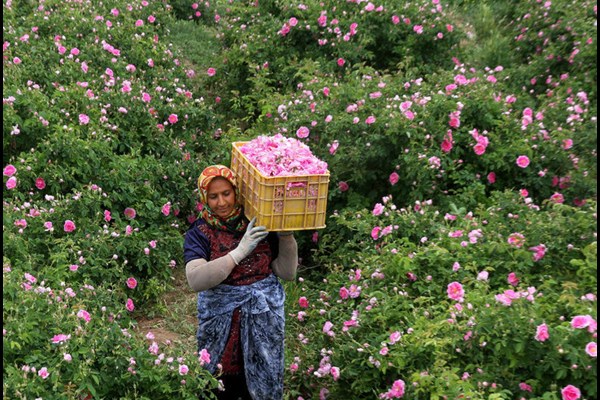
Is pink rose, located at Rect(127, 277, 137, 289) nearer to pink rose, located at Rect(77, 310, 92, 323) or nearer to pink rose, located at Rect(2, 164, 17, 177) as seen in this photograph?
pink rose, located at Rect(2, 164, 17, 177)

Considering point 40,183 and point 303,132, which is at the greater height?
point 303,132

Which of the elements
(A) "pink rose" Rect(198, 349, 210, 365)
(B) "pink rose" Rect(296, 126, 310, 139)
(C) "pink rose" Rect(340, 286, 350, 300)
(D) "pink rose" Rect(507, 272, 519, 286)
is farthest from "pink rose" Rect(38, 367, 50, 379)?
(B) "pink rose" Rect(296, 126, 310, 139)

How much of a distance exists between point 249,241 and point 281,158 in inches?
15.5

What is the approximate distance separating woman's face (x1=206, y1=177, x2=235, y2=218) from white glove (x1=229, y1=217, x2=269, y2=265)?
18 cm

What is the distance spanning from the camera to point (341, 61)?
21.6ft

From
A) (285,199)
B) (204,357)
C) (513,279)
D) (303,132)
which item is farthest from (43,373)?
(303,132)

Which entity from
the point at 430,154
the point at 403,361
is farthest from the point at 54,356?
the point at 430,154

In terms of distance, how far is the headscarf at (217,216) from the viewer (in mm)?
3188

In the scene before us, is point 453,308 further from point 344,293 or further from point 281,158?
point 281,158

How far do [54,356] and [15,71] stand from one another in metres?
3.03

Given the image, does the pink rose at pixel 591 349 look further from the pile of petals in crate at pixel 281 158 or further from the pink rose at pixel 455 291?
the pile of petals in crate at pixel 281 158

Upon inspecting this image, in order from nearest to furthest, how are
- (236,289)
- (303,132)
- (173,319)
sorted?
(236,289), (173,319), (303,132)

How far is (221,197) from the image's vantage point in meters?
3.23

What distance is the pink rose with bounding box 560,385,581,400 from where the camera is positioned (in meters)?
2.84
